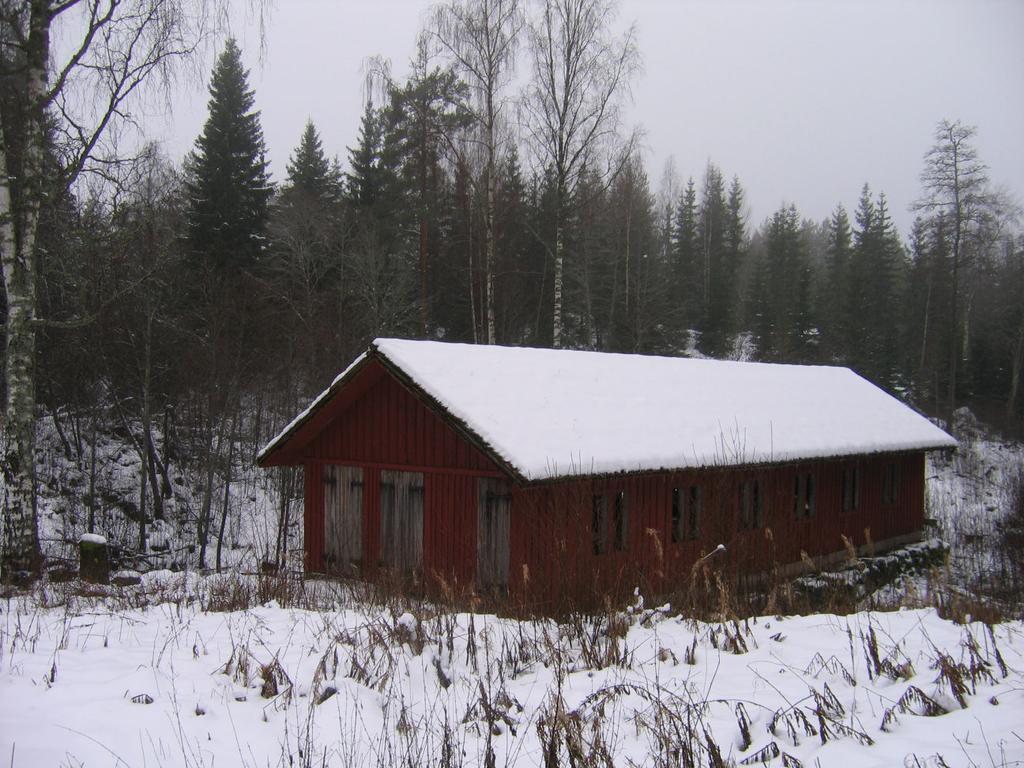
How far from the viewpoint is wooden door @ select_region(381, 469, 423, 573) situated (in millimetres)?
11148

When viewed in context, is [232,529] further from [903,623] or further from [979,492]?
[979,492]

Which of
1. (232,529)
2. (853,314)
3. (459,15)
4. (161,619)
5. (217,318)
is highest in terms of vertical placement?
(459,15)

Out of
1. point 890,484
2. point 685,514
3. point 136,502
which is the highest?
point 685,514

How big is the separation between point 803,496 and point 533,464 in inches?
340

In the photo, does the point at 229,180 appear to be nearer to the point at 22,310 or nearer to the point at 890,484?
the point at 22,310

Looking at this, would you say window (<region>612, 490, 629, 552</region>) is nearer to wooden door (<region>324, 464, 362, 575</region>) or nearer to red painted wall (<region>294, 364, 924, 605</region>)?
red painted wall (<region>294, 364, 924, 605</region>)

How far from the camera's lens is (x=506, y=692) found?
4312 millimetres

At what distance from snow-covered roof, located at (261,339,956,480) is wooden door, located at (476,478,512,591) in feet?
3.61

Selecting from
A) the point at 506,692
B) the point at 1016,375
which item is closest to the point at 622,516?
the point at 506,692

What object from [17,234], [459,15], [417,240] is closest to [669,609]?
[17,234]

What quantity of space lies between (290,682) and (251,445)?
20499 mm

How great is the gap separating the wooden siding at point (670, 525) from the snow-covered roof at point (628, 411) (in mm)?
400

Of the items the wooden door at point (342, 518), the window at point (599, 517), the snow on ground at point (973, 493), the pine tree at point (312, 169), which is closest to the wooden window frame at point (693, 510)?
the window at point (599, 517)

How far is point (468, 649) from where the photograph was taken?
497 cm
